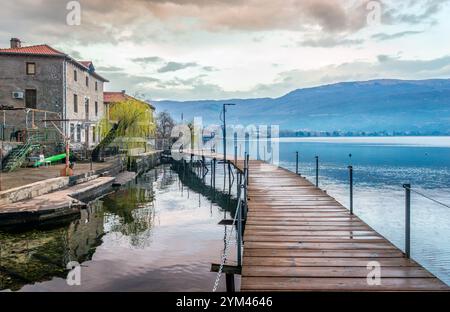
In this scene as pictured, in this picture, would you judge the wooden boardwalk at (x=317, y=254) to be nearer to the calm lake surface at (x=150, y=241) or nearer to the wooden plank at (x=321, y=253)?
the wooden plank at (x=321, y=253)

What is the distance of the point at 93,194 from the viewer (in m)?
21.7

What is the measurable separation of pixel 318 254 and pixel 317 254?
0.06ft

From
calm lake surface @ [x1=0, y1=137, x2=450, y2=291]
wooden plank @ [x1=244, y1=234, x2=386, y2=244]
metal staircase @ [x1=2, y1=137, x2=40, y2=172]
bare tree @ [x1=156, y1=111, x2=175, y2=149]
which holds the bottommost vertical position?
calm lake surface @ [x1=0, y1=137, x2=450, y2=291]

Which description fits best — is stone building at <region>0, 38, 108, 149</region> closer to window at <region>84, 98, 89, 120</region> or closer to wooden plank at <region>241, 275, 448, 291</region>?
window at <region>84, 98, 89, 120</region>

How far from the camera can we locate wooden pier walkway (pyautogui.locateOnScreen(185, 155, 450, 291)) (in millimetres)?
5863

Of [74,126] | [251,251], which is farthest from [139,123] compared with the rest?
[251,251]

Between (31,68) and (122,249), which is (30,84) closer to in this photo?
→ (31,68)

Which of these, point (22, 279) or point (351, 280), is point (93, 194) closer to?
point (22, 279)

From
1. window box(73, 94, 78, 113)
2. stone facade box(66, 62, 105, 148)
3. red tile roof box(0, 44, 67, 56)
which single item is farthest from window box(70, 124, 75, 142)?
red tile roof box(0, 44, 67, 56)

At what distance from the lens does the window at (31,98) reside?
3469 cm

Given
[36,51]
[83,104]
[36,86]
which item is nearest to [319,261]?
[36,86]
